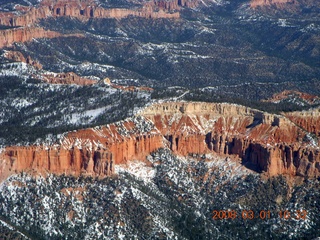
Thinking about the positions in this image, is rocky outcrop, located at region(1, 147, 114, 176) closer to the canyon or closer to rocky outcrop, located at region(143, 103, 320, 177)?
the canyon

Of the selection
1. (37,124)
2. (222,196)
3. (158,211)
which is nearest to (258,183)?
(222,196)

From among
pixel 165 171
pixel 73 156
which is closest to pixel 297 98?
pixel 165 171

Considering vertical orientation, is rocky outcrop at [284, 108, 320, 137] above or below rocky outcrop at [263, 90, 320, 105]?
above

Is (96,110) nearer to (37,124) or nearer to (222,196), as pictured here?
(37,124)
